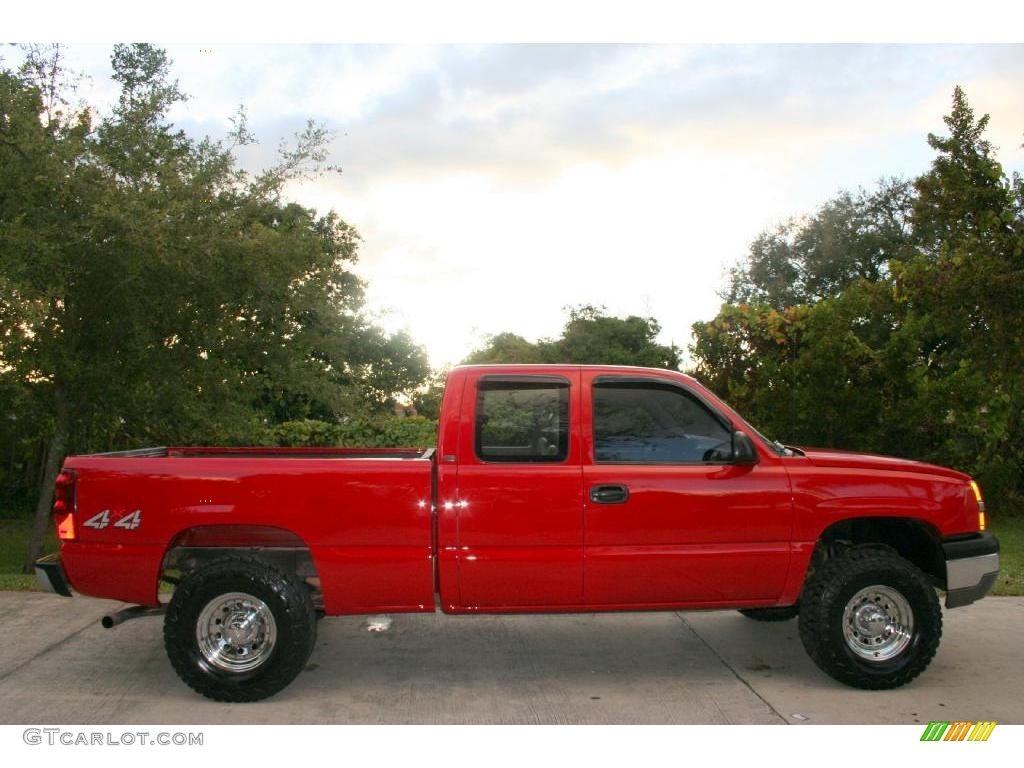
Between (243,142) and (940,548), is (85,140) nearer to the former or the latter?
(243,142)

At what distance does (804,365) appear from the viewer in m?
12.4

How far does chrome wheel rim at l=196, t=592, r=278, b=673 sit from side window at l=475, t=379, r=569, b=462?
5.19 ft

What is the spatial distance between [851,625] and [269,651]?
3.46 metres

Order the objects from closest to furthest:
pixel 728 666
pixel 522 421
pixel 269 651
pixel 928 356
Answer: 1. pixel 269 651
2. pixel 522 421
3. pixel 728 666
4. pixel 928 356

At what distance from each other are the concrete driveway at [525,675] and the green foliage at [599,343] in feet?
66.6

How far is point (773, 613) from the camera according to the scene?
23.2 ft

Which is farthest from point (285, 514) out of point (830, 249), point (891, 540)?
point (830, 249)

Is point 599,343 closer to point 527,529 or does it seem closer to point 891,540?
point 891,540

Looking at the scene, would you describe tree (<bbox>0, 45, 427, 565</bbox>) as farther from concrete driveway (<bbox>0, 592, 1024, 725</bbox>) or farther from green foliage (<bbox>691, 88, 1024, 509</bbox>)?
green foliage (<bbox>691, 88, 1024, 509</bbox>)

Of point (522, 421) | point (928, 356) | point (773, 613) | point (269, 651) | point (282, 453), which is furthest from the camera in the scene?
point (928, 356)

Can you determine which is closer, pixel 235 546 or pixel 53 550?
pixel 235 546

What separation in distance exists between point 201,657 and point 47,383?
718 centimetres

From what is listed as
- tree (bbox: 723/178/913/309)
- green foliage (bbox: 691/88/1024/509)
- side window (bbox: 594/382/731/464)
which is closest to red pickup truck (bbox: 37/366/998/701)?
side window (bbox: 594/382/731/464)
